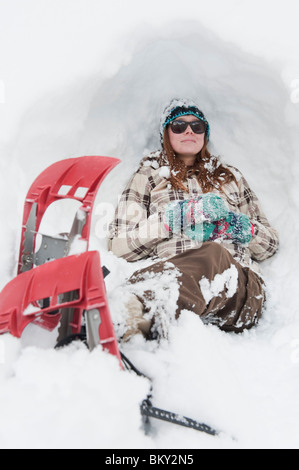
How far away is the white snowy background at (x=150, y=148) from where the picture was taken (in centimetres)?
91

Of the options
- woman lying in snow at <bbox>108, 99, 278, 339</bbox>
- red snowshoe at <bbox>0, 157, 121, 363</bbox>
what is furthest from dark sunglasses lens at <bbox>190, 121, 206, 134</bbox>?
red snowshoe at <bbox>0, 157, 121, 363</bbox>

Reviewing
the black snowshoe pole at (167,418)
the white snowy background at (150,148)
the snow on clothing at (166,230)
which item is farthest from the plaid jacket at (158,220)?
the black snowshoe pole at (167,418)

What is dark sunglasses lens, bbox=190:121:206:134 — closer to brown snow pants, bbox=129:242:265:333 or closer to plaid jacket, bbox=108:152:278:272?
plaid jacket, bbox=108:152:278:272

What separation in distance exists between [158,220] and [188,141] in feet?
1.84

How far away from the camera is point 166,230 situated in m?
1.83

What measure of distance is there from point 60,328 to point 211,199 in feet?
3.05

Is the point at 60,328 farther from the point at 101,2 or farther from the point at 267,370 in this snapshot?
the point at 101,2

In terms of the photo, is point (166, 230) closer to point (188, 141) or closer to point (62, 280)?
point (188, 141)

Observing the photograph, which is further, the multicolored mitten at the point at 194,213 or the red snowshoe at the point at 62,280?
the multicolored mitten at the point at 194,213

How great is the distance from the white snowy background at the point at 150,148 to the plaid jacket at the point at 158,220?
0.12 metres

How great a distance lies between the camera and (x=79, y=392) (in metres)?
0.88

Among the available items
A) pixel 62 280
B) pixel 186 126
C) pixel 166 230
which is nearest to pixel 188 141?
pixel 186 126

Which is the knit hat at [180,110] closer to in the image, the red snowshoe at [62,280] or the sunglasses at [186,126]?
the sunglasses at [186,126]

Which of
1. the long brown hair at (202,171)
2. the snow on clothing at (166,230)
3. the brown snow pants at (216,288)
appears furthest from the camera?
the long brown hair at (202,171)
